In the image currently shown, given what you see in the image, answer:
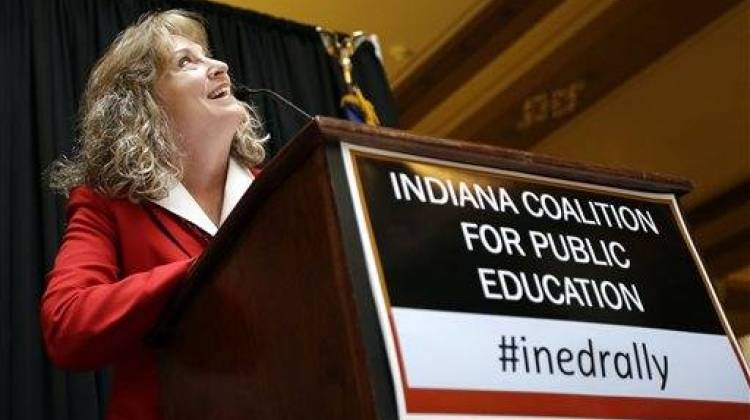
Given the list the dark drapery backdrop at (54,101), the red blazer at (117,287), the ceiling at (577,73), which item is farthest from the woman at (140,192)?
the ceiling at (577,73)

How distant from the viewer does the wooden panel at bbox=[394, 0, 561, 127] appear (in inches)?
169

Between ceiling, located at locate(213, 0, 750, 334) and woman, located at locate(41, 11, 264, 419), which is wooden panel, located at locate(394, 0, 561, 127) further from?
woman, located at locate(41, 11, 264, 419)

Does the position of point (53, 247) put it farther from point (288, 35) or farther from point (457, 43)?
point (457, 43)

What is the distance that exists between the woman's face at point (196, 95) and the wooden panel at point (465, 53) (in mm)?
2990

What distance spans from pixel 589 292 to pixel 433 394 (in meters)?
0.21

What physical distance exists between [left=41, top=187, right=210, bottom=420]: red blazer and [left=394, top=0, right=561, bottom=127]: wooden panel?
10.7 feet

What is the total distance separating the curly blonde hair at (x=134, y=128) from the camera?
3.98 ft

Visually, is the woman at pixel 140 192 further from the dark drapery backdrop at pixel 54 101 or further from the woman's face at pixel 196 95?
the dark drapery backdrop at pixel 54 101

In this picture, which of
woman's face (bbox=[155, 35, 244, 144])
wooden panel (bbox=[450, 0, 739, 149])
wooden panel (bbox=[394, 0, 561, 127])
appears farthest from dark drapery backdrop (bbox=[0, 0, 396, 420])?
wooden panel (bbox=[450, 0, 739, 149])

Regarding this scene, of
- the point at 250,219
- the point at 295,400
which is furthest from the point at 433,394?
the point at 250,219

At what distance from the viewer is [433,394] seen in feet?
2.33

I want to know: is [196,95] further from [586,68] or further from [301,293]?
[586,68]

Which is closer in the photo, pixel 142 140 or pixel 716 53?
pixel 142 140

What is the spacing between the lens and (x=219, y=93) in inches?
53.2
